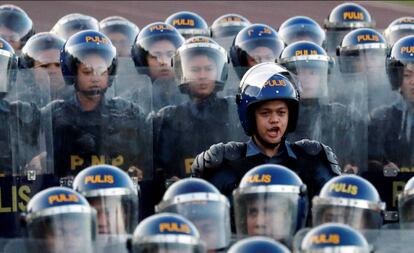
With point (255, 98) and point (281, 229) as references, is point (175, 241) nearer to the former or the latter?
point (281, 229)

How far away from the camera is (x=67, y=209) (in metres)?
11.9

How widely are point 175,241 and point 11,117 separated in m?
4.83

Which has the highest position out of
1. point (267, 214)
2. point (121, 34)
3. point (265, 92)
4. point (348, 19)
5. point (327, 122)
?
point (348, 19)

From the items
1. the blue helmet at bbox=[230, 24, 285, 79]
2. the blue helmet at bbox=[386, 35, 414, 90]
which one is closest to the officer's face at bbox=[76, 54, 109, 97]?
the blue helmet at bbox=[230, 24, 285, 79]

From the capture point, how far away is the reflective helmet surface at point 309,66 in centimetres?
1684

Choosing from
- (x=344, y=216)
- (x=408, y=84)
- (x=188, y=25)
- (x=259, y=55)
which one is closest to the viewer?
(x=344, y=216)

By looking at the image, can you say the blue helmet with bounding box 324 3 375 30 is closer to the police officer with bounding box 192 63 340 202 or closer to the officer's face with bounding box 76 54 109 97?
the officer's face with bounding box 76 54 109 97

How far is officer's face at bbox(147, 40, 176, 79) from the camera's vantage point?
672 inches

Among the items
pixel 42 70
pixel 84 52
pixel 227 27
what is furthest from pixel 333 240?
pixel 227 27

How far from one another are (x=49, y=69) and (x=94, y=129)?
1871mm

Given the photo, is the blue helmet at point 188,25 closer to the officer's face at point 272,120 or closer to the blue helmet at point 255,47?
the blue helmet at point 255,47

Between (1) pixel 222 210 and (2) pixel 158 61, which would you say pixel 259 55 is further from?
(1) pixel 222 210

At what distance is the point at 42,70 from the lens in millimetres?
16297

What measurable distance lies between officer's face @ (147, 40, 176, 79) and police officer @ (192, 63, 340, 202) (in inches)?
120
